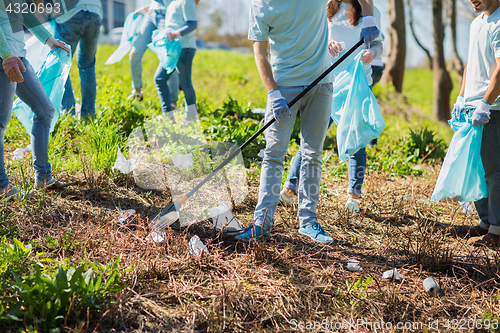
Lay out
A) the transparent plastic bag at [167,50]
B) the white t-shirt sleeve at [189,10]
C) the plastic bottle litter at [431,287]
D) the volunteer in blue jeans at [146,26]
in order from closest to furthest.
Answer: the plastic bottle litter at [431,287] → the white t-shirt sleeve at [189,10] → the transparent plastic bag at [167,50] → the volunteer in blue jeans at [146,26]

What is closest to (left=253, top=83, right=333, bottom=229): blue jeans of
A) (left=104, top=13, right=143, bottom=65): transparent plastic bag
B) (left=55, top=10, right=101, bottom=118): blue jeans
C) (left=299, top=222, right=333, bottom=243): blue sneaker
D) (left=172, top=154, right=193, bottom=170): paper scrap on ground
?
(left=299, top=222, right=333, bottom=243): blue sneaker

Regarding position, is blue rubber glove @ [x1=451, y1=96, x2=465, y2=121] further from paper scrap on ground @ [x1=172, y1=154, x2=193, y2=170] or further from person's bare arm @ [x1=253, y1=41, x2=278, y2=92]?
paper scrap on ground @ [x1=172, y1=154, x2=193, y2=170]

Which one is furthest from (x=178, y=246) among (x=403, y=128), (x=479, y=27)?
(x=403, y=128)

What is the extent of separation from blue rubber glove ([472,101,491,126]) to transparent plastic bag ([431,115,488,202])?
13 cm

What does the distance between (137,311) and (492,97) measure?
101 inches

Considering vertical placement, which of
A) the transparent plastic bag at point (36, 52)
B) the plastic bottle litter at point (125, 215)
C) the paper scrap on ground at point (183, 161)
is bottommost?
the plastic bottle litter at point (125, 215)

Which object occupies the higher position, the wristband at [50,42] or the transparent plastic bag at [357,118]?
the wristband at [50,42]

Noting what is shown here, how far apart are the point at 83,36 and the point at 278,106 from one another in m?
2.65

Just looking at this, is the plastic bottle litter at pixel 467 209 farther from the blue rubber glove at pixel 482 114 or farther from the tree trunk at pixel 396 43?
the tree trunk at pixel 396 43

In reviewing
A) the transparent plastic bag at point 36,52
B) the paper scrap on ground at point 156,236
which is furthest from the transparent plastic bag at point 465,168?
the transparent plastic bag at point 36,52

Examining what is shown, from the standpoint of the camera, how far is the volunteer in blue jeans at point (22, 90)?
2.53 m

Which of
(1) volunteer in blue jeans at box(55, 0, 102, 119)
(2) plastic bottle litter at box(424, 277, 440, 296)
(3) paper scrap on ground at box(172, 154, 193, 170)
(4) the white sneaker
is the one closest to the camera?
(2) plastic bottle litter at box(424, 277, 440, 296)

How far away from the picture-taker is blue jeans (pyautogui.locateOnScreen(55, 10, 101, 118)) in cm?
379

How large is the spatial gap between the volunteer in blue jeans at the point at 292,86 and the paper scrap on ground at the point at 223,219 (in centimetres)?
12
